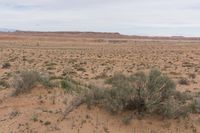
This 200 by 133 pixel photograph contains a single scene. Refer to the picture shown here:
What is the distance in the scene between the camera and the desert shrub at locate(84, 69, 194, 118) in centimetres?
1153

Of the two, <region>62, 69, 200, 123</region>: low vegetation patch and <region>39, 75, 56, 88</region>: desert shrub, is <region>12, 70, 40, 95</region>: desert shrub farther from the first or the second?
<region>62, 69, 200, 123</region>: low vegetation patch

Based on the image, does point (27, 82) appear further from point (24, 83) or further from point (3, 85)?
point (3, 85)

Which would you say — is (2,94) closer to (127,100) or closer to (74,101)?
(74,101)

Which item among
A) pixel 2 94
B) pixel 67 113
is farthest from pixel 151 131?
pixel 2 94

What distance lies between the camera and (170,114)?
11.3m

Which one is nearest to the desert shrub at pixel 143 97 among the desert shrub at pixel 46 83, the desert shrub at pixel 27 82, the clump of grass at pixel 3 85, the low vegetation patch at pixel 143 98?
the low vegetation patch at pixel 143 98

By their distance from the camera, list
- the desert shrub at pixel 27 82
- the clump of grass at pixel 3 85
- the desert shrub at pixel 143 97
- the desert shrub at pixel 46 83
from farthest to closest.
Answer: the clump of grass at pixel 3 85
the desert shrub at pixel 46 83
the desert shrub at pixel 27 82
the desert shrub at pixel 143 97

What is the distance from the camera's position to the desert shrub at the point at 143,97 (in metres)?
11.5

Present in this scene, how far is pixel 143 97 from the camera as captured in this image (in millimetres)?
11734

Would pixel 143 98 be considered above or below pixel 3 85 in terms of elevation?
above

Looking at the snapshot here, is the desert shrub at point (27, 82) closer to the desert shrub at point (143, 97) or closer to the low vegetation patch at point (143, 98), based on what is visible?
the low vegetation patch at point (143, 98)

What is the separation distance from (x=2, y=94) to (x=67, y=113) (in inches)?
159

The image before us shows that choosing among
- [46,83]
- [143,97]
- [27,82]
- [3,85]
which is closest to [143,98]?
[143,97]

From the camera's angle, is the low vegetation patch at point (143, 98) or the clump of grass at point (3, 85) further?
the clump of grass at point (3, 85)
